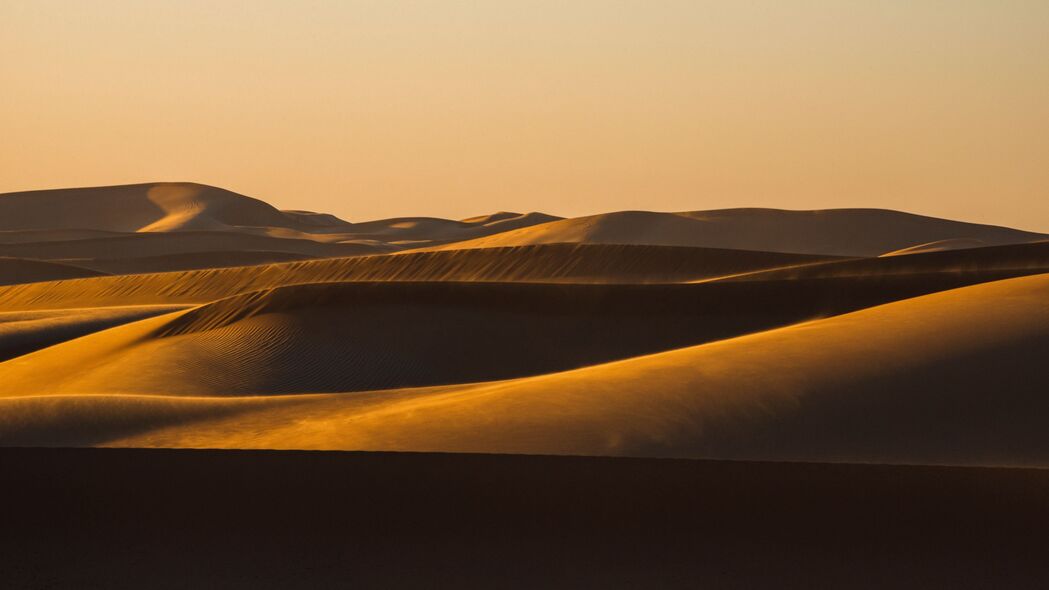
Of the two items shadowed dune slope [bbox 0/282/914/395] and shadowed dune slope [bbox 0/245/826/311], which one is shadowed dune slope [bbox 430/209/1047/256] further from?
shadowed dune slope [bbox 0/282/914/395]

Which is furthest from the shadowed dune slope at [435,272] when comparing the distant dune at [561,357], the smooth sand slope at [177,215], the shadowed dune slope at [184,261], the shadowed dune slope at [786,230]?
the smooth sand slope at [177,215]

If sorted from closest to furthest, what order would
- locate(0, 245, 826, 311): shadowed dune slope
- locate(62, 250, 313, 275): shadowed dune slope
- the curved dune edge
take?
the curved dune edge < locate(0, 245, 826, 311): shadowed dune slope < locate(62, 250, 313, 275): shadowed dune slope

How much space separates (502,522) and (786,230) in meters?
72.9

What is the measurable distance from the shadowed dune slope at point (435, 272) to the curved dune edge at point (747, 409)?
16341 millimetres

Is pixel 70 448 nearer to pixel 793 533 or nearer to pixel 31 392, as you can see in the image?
pixel 793 533

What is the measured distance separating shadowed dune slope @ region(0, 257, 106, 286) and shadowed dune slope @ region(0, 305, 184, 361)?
2076cm

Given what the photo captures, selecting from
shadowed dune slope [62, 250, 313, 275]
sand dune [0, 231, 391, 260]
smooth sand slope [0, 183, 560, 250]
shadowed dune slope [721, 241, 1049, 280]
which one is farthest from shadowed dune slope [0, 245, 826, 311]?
smooth sand slope [0, 183, 560, 250]

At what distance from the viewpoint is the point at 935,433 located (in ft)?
29.0

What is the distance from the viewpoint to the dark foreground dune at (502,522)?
7695 mm

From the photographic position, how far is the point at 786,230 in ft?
260

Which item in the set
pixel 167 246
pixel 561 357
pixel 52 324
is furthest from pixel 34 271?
pixel 561 357

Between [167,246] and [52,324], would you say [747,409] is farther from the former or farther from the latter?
[167,246]

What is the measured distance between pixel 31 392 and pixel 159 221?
93.1 meters

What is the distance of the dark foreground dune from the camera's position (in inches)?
303
